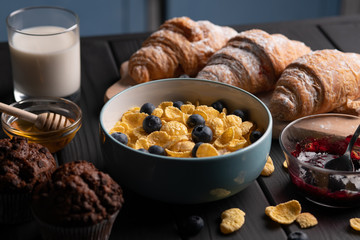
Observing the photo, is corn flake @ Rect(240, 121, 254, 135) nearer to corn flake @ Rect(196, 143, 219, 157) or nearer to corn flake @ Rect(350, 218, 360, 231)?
corn flake @ Rect(196, 143, 219, 157)

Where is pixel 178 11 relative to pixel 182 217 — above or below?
below

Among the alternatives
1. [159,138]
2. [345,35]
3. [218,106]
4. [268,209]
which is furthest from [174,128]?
[345,35]

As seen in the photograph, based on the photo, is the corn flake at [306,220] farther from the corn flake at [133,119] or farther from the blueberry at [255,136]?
the corn flake at [133,119]

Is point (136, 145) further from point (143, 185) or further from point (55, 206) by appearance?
point (55, 206)

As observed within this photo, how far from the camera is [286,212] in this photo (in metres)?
1.09

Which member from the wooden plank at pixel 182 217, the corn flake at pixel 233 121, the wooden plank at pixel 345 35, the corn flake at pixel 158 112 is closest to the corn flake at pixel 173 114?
the corn flake at pixel 158 112

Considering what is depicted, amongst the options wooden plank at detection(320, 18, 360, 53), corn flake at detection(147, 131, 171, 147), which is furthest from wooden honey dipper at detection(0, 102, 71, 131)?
wooden plank at detection(320, 18, 360, 53)

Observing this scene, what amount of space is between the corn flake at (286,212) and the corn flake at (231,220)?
66 mm

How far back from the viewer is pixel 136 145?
3.76ft

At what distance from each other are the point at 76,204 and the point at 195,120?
394 mm

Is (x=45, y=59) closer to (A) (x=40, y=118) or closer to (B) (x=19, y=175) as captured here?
(A) (x=40, y=118)

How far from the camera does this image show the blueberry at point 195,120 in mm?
1209

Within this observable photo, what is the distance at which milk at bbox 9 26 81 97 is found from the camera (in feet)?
4.77

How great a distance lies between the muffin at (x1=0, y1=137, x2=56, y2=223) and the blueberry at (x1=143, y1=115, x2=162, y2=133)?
9.3 inches
